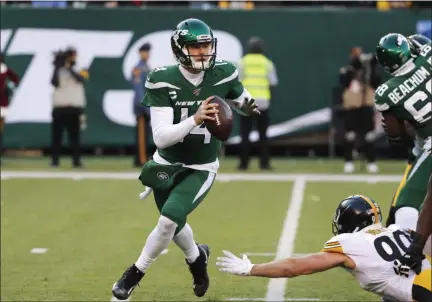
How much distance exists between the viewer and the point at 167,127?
7.21m

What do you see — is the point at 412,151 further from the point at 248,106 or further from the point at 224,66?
the point at 224,66

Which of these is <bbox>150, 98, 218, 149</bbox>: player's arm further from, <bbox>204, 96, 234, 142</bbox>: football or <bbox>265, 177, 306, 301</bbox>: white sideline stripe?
<bbox>265, 177, 306, 301</bbox>: white sideline stripe

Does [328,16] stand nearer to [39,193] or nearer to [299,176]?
[299,176]

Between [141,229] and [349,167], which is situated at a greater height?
[141,229]

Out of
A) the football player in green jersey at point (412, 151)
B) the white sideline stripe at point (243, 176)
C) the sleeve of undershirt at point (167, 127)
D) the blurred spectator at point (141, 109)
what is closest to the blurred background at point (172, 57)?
the blurred spectator at point (141, 109)

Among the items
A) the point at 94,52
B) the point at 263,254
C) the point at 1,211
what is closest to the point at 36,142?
the point at 94,52

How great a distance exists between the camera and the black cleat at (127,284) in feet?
24.7

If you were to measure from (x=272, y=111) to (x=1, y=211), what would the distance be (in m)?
5.54

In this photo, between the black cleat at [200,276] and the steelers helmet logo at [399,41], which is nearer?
the steelers helmet logo at [399,41]

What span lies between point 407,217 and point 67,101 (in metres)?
8.90

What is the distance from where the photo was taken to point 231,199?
13.3m

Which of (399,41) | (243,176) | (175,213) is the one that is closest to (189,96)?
(175,213)

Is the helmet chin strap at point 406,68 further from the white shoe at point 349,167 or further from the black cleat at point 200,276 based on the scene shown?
the white shoe at point 349,167

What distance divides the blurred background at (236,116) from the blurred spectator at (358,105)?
19mm
